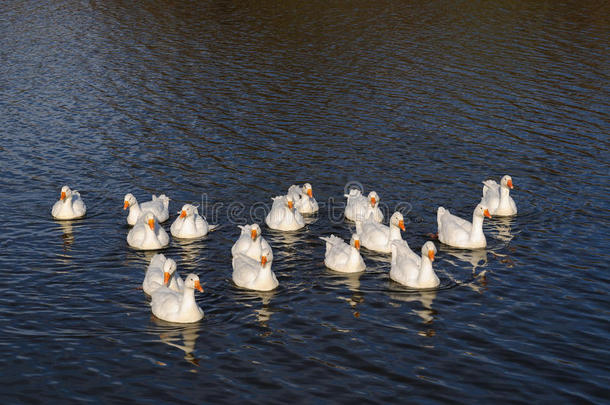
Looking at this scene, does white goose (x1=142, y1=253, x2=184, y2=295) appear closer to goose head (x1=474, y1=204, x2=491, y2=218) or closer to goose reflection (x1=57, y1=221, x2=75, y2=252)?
goose reflection (x1=57, y1=221, x2=75, y2=252)

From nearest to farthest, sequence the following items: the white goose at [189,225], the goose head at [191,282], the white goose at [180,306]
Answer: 1. the white goose at [180,306]
2. the goose head at [191,282]
3. the white goose at [189,225]

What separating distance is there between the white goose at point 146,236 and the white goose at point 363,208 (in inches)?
261

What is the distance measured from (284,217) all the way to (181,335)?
326 inches

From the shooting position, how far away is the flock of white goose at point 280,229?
2161 centimetres

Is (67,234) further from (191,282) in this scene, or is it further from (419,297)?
(419,297)

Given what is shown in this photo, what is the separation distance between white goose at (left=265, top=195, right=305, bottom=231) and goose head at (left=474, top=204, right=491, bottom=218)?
594cm

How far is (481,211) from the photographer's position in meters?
26.1

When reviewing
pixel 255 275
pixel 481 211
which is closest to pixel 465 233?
pixel 481 211

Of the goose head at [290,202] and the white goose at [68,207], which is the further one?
the white goose at [68,207]

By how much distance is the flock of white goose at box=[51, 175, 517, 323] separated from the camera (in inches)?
851

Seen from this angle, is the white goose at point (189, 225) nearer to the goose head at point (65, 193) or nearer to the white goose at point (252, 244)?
the white goose at point (252, 244)

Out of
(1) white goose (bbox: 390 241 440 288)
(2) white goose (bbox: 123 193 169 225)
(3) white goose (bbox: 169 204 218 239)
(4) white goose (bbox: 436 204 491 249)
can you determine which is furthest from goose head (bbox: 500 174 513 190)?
(2) white goose (bbox: 123 193 169 225)

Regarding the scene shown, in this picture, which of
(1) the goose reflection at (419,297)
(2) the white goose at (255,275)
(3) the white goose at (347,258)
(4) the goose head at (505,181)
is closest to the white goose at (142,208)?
(2) the white goose at (255,275)

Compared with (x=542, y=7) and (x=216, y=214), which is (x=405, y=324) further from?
(x=542, y=7)
